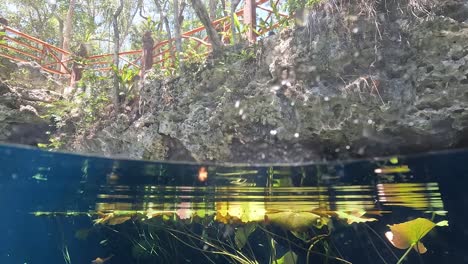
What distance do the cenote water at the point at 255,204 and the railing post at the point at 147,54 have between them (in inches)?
99.7

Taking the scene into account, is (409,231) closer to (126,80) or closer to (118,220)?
(126,80)

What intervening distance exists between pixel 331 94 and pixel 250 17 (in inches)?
127

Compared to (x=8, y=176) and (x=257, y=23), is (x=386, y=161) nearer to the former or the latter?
(x=257, y=23)

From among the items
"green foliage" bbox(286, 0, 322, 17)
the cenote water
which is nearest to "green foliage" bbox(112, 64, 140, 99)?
the cenote water

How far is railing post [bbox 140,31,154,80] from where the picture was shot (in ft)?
29.8

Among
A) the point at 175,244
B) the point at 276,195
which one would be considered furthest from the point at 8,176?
the point at 276,195

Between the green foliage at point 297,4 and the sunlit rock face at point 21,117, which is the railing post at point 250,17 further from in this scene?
the sunlit rock face at point 21,117

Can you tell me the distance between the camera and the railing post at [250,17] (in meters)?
7.89

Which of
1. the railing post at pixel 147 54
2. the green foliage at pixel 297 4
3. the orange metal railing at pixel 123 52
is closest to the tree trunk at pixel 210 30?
the orange metal railing at pixel 123 52

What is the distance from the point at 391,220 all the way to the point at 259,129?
10.2 metres

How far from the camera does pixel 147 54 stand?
9.32 metres

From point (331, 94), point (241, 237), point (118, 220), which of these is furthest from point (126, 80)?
point (118, 220)

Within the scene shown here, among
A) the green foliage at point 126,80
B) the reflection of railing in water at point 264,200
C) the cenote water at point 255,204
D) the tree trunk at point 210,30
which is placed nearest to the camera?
the tree trunk at point 210,30

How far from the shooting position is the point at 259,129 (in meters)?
6.74
